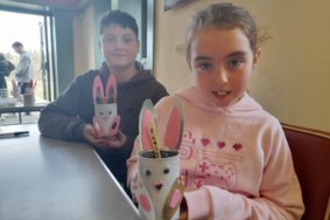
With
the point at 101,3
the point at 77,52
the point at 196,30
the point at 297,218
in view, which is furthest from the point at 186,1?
the point at 77,52

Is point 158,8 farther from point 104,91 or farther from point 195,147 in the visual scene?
point 195,147

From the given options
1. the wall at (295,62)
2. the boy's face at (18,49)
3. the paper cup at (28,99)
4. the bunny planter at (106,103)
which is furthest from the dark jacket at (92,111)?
the boy's face at (18,49)

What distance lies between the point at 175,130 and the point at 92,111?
0.85 meters

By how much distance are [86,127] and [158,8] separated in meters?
1.14

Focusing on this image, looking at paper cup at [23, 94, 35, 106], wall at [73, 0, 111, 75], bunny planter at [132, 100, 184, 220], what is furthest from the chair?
wall at [73, 0, 111, 75]

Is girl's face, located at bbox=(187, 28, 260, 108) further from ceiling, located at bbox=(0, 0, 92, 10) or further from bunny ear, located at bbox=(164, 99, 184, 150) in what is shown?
ceiling, located at bbox=(0, 0, 92, 10)

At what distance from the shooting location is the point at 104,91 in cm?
89

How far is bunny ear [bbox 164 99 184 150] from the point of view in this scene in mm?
492

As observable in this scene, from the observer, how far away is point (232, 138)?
0.76 m

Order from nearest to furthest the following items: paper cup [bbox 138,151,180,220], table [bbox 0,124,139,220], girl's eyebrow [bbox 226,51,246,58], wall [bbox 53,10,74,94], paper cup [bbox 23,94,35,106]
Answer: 1. paper cup [bbox 138,151,180,220]
2. table [bbox 0,124,139,220]
3. girl's eyebrow [bbox 226,51,246,58]
4. paper cup [bbox 23,94,35,106]
5. wall [bbox 53,10,74,94]

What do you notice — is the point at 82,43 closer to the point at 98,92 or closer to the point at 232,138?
the point at 98,92

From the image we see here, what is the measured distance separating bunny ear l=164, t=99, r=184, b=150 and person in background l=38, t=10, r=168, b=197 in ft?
2.13

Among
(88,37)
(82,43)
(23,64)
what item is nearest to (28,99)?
(88,37)

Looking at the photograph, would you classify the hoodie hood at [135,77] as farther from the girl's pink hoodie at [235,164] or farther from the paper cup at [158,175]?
the paper cup at [158,175]
